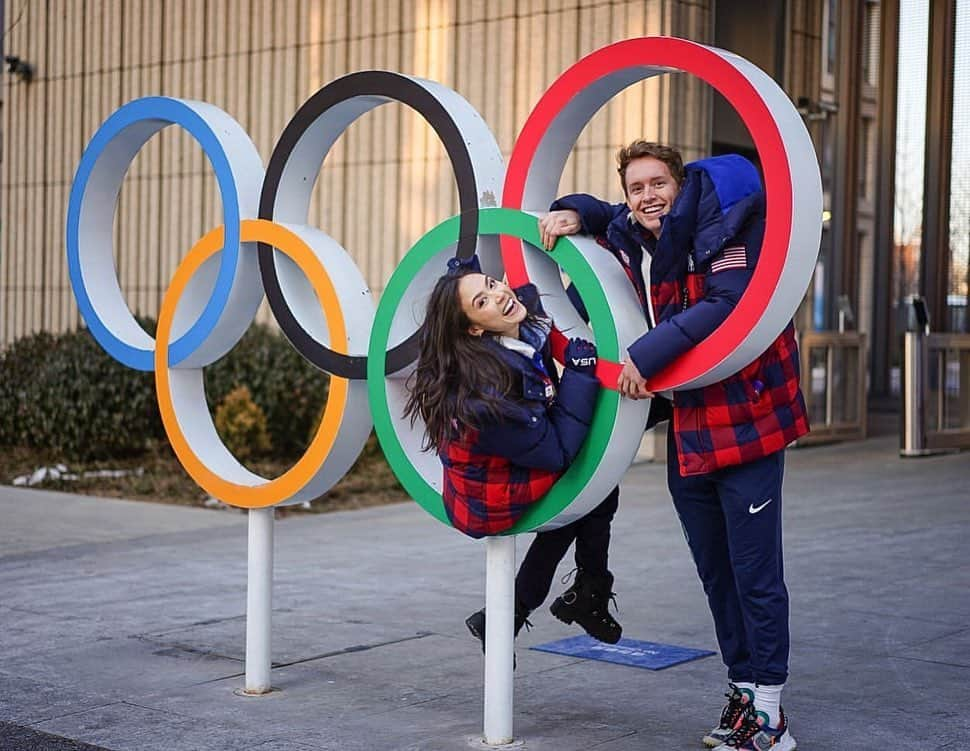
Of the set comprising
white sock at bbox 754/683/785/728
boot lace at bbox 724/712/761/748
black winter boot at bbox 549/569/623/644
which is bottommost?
boot lace at bbox 724/712/761/748

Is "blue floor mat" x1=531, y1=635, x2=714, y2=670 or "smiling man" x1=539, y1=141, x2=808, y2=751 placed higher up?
"smiling man" x1=539, y1=141, x2=808, y2=751

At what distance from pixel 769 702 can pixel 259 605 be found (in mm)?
1883

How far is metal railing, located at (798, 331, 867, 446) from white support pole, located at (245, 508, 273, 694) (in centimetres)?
867

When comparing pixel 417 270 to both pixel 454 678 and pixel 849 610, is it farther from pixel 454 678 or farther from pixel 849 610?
pixel 849 610

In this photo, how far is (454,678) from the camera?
538cm

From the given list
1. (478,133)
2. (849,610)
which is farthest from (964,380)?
(478,133)

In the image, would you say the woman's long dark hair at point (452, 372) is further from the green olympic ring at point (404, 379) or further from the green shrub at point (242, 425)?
the green shrub at point (242, 425)

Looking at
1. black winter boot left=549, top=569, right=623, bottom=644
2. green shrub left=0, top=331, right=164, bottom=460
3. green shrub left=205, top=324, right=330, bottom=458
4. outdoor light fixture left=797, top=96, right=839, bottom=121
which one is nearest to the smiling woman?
black winter boot left=549, top=569, right=623, bottom=644

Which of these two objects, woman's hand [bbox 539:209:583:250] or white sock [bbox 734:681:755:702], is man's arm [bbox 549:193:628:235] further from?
white sock [bbox 734:681:755:702]

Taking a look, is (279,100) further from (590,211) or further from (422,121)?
(590,211)

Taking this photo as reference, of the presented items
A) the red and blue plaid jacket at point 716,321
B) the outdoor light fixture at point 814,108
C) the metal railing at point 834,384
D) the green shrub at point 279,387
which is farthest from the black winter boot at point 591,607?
the outdoor light fixture at point 814,108

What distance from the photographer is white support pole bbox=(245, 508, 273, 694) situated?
17.0 feet

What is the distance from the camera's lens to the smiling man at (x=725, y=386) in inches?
166

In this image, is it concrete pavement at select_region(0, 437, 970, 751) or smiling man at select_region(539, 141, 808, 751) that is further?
concrete pavement at select_region(0, 437, 970, 751)
